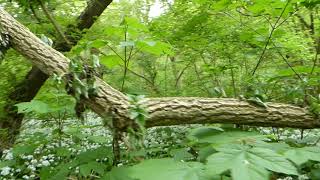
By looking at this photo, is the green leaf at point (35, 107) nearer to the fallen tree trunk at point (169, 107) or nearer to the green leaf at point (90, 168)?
the fallen tree trunk at point (169, 107)

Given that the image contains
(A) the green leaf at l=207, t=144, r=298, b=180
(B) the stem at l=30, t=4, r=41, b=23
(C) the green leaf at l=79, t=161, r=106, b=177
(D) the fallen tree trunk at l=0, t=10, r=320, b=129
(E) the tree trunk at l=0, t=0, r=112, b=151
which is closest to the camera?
(A) the green leaf at l=207, t=144, r=298, b=180

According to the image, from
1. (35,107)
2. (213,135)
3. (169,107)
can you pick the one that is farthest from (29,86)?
(213,135)

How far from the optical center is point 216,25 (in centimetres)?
375

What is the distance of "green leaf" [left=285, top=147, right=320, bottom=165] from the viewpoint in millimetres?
1429

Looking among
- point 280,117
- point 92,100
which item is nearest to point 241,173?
point 92,100

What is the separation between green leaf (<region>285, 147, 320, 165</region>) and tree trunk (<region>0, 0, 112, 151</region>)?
10.1ft

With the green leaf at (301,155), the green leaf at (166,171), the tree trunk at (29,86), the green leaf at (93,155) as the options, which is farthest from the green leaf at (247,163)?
the tree trunk at (29,86)

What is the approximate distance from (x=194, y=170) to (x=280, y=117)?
4.46ft

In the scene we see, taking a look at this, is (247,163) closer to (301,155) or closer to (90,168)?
(301,155)

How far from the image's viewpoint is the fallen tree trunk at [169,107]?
214 cm

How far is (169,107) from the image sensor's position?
7.37 feet

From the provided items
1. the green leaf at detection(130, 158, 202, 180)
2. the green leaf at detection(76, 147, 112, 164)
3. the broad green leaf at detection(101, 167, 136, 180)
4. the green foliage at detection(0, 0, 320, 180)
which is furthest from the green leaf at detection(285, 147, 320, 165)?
the green leaf at detection(76, 147, 112, 164)

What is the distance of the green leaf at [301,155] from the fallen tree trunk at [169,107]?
33.4 inches

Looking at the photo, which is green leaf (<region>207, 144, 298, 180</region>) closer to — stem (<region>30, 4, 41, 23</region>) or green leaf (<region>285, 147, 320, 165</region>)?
green leaf (<region>285, 147, 320, 165</region>)
